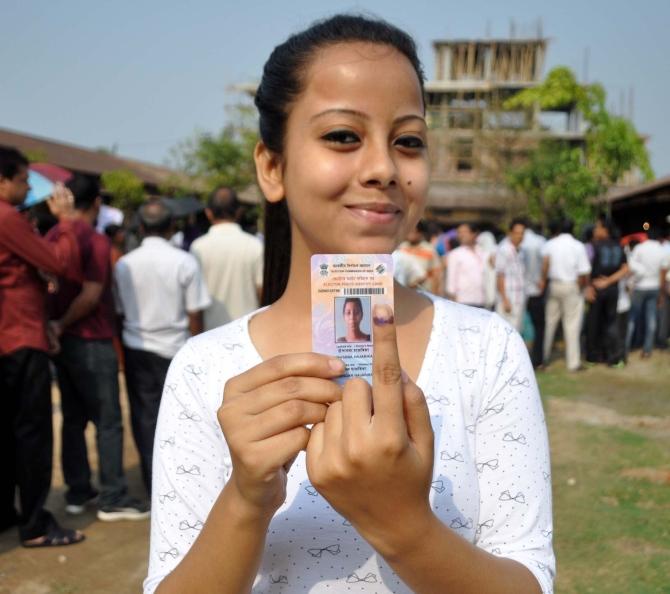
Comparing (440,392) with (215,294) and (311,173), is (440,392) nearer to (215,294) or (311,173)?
(311,173)

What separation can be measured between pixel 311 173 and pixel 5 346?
3.42m

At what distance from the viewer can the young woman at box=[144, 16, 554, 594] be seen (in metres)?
0.98

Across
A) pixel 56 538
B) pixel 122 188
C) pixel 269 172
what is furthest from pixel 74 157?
pixel 269 172

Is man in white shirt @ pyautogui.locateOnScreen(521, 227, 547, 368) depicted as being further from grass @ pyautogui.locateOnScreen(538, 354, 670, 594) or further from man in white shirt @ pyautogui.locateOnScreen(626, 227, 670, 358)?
man in white shirt @ pyautogui.locateOnScreen(626, 227, 670, 358)

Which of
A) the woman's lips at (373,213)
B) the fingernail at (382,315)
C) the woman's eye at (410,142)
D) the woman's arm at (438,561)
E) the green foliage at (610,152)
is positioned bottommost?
the woman's arm at (438,561)

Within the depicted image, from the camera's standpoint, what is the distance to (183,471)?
127cm

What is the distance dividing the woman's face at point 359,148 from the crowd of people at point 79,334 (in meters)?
3.24

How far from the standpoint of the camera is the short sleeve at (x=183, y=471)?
1257 millimetres

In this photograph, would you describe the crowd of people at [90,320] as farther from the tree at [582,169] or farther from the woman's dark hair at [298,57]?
the tree at [582,169]

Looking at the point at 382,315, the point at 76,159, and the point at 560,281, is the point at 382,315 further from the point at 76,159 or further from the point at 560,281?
the point at 76,159

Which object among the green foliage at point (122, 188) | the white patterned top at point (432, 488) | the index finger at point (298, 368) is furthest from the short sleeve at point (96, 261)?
the green foliage at point (122, 188)

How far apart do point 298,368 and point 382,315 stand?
14cm

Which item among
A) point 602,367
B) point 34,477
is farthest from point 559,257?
point 34,477

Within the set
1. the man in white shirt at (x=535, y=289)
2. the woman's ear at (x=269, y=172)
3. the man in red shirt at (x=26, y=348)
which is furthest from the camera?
the man in white shirt at (x=535, y=289)
